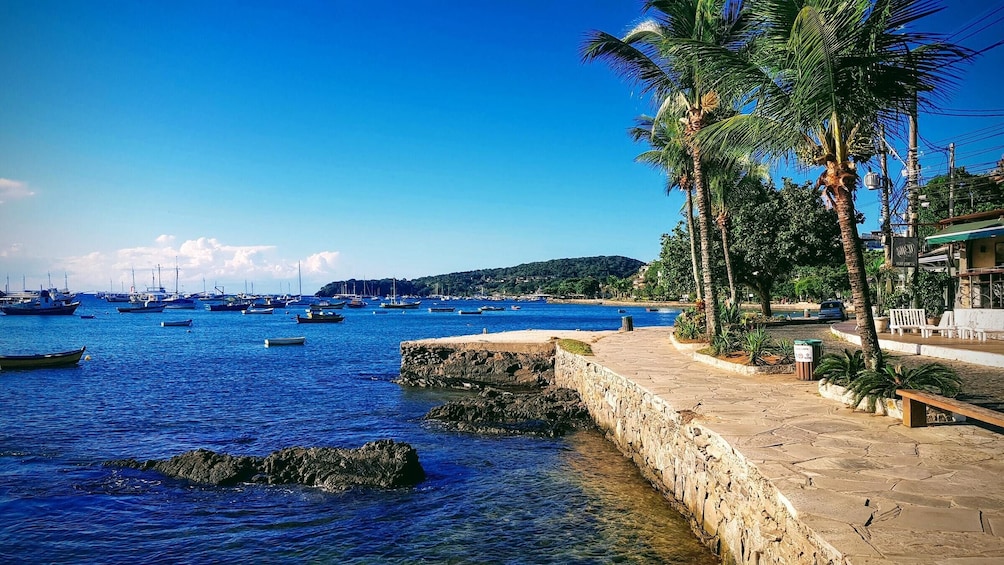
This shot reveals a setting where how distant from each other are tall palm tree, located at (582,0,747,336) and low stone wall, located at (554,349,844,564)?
7762mm

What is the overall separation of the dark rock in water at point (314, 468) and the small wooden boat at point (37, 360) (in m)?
28.6

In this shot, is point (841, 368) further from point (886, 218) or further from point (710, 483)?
point (886, 218)

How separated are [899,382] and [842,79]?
17.3 feet

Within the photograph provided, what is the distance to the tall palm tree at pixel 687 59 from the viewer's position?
18.1 meters

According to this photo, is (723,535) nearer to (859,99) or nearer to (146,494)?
(859,99)

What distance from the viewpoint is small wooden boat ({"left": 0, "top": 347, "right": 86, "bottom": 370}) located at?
1359 inches

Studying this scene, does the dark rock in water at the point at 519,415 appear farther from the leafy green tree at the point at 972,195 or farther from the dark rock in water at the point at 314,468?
the leafy green tree at the point at 972,195

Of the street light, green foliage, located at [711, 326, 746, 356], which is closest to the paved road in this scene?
green foliage, located at [711, 326, 746, 356]

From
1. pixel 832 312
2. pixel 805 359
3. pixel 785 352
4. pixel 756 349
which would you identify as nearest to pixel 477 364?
pixel 756 349

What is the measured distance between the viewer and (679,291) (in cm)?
4325

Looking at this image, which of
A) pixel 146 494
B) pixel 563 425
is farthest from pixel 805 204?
pixel 146 494

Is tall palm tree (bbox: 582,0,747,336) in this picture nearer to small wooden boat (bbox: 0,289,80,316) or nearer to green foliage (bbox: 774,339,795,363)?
green foliage (bbox: 774,339,795,363)

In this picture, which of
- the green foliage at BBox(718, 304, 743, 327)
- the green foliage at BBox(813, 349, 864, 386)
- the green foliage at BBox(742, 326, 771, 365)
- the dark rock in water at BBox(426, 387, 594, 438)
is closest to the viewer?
the green foliage at BBox(813, 349, 864, 386)

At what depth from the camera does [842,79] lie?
10.9 metres
